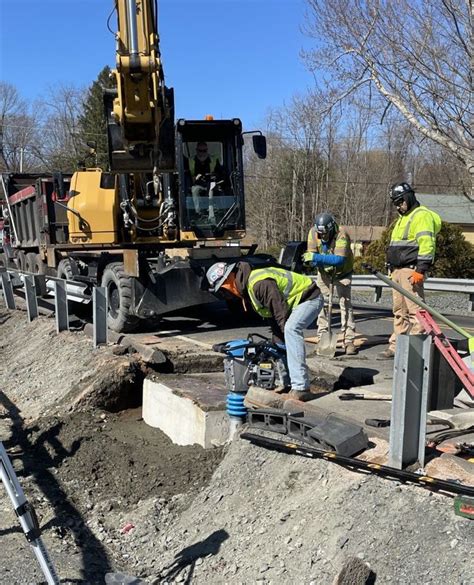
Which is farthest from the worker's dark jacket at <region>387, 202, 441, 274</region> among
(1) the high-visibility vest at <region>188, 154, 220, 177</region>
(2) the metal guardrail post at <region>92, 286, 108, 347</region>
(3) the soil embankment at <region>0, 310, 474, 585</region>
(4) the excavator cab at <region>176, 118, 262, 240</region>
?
(1) the high-visibility vest at <region>188, 154, 220, 177</region>

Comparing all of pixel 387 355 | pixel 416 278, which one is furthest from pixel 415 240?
pixel 387 355

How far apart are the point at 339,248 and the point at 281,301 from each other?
92.3 inches

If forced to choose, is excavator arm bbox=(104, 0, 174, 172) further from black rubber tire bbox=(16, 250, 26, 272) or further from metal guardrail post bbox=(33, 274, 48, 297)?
black rubber tire bbox=(16, 250, 26, 272)

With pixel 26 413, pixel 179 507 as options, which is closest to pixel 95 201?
pixel 26 413

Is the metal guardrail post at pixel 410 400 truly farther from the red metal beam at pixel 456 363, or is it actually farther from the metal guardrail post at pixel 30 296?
the metal guardrail post at pixel 30 296

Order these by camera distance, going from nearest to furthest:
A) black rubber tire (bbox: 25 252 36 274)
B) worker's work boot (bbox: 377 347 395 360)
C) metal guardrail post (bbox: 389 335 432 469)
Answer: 1. metal guardrail post (bbox: 389 335 432 469)
2. worker's work boot (bbox: 377 347 395 360)
3. black rubber tire (bbox: 25 252 36 274)

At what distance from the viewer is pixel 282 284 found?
6.06 metres

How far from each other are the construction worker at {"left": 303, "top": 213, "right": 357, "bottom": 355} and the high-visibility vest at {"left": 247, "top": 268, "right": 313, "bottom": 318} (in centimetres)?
187

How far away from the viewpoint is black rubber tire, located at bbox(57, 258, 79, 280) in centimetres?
1205

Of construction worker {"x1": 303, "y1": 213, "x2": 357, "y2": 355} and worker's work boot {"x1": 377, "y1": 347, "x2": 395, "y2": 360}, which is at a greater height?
construction worker {"x1": 303, "y1": 213, "x2": 357, "y2": 355}

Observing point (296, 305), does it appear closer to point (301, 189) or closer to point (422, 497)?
point (422, 497)

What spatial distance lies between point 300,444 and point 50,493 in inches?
104

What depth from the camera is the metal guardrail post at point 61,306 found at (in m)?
10.4

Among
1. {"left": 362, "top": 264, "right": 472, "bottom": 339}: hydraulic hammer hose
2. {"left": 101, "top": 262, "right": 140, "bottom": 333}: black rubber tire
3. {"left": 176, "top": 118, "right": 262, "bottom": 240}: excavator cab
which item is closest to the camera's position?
{"left": 362, "top": 264, "right": 472, "bottom": 339}: hydraulic hammer hose
